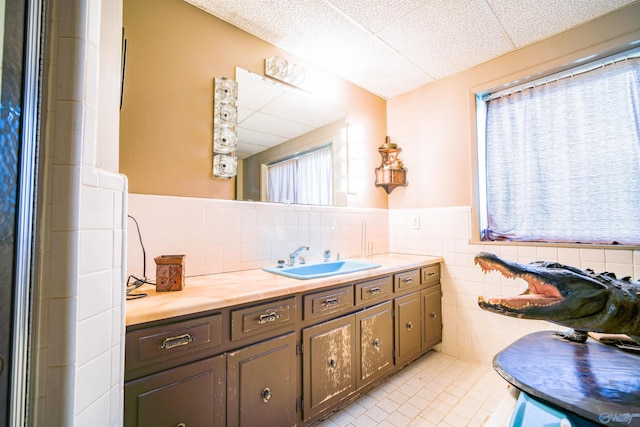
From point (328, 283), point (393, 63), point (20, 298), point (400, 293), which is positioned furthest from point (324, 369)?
point (393, 63)

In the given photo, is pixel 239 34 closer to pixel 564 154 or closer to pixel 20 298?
pixel 20 298

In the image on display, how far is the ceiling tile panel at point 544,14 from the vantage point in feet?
6.15

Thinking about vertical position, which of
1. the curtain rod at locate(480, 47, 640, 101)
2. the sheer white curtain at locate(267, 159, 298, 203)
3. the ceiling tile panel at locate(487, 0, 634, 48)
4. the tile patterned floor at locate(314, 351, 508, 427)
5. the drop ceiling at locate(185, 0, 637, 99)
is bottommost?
the tile patterned floor at locate(314, 351, 508, 427)

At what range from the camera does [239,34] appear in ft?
6.75

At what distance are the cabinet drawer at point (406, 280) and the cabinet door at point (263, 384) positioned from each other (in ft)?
3.35

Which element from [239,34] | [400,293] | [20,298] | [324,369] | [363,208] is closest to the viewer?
[20,298]

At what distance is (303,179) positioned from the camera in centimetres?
244

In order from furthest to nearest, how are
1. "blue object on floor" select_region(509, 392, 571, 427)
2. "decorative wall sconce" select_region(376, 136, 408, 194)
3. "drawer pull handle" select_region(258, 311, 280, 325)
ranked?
"decorative wall sconce" select_region(376, 136, 408, 194) < "drawer pull handle" select_region(258, 311, 280, 325) < "blue object on floor" select_region(509, 392, 571, 427)

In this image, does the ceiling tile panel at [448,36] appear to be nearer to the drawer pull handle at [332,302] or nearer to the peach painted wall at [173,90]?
the peach painted wall at [173,90]

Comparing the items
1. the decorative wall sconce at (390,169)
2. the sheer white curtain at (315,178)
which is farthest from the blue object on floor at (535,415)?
the decorative wall sconce at (390,169)

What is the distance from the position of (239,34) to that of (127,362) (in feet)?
6.99

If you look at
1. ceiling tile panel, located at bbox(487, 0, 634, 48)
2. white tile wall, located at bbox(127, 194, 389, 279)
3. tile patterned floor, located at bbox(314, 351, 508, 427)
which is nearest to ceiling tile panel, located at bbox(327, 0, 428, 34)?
ceiling tile panel, located at bbox(487, 0, 634, 48)

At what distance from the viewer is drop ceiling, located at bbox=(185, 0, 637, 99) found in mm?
1878

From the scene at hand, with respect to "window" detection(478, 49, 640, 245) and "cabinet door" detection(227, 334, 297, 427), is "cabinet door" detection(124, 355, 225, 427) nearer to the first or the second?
"cabinet door" detection(227, 334, 297, 427)
